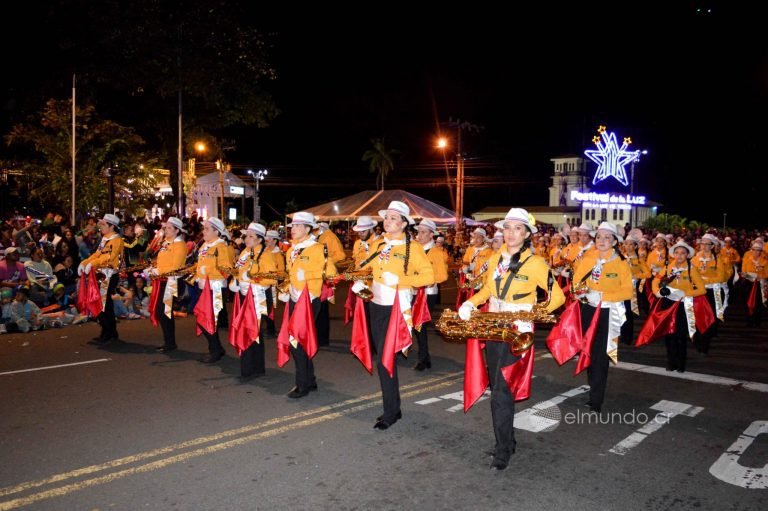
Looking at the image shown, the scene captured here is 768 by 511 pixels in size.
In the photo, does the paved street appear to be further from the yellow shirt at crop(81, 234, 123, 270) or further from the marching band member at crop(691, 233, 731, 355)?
the yellow shirt at crop(81, 234, 123, 270)

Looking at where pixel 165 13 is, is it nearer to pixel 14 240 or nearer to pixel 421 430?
pixel 14 240

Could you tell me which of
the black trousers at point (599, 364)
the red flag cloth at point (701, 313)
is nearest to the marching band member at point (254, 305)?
the black trousers at point (599, 364)

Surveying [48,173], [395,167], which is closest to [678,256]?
[48,173]

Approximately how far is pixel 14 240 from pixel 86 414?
29.4ft

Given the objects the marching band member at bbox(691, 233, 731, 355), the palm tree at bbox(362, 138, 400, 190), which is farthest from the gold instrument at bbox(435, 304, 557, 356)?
the palm tree at bbox(362, 138, 400, 190)

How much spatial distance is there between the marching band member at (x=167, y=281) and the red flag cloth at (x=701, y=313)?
7419 mm

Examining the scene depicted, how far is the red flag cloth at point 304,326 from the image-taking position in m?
6.89

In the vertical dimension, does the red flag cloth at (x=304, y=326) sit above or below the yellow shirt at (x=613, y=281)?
below

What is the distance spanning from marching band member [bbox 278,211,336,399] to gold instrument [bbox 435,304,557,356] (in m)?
2.22

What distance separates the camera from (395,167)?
3216 inches

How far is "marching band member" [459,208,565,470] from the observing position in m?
5.03

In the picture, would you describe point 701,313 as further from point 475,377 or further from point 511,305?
point 511,305

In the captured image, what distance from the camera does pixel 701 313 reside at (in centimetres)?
876

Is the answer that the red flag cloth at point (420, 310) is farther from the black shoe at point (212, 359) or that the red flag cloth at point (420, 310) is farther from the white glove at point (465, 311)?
the white glove at point (465, 311)
